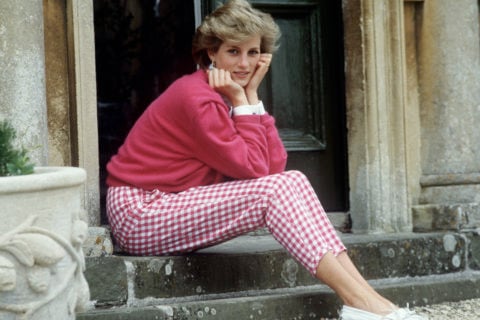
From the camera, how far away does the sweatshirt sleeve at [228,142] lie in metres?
3.61

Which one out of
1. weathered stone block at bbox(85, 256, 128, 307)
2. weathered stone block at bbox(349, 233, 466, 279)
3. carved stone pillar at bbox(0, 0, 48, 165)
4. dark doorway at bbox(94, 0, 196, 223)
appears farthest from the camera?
dark doorway at bbox(94, 0, 196, 223)

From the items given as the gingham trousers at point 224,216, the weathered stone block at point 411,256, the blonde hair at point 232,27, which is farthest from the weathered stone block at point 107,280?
the weathered stone block at point 411,256

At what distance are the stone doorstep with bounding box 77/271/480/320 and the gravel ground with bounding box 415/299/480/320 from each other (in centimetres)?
4

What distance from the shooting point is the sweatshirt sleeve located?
3.61m

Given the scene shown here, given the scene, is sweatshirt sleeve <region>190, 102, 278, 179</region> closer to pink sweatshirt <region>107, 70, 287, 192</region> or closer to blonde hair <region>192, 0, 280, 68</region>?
pink sweatshirt <region>107, 70, 287, 192</region>

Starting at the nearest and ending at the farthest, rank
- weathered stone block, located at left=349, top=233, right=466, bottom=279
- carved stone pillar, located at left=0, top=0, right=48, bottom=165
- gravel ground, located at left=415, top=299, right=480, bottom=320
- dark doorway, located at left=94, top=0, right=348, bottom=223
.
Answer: carved stone pillar, located at left=0, top=0, right=48, bottom=165, gravel ground, located at left=415, top=299, right=480, bottom=320, weathered stone block, located at left=349, top=233, right=466, bottom=279, dark doorway, located at left=94, top=0, right=348, bottom=223

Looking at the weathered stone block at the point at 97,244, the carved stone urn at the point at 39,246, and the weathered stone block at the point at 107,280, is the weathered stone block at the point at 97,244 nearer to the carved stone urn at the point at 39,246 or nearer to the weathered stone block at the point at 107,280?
the weathered stone block at the point at 107,280

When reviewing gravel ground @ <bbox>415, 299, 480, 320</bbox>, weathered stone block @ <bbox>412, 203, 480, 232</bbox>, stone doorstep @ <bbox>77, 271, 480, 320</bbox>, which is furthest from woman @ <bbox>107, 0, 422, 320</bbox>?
weathered stone block @ <bbox>412, 203, 480, 232</bbox>

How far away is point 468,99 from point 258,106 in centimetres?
157

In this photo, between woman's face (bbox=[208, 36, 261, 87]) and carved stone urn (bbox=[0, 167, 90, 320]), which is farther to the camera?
woman's face (bbox=[208, 36, 261, 87])

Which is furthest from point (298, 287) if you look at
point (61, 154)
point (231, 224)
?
point (61, 154)

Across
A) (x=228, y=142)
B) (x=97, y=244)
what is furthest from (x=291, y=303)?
(x=97, y=244)

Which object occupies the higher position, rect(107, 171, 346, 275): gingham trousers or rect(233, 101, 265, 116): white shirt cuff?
rect(233, 101, 265, 116): white shirt cuff

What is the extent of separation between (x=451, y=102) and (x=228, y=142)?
179cm
